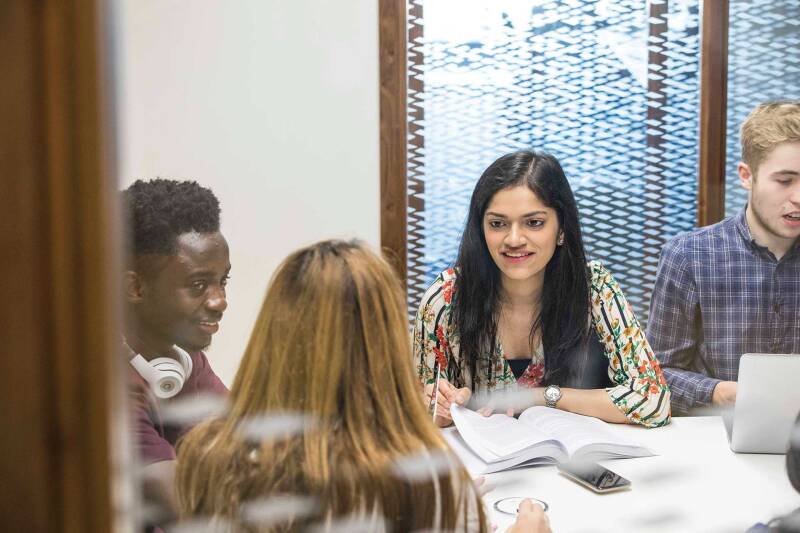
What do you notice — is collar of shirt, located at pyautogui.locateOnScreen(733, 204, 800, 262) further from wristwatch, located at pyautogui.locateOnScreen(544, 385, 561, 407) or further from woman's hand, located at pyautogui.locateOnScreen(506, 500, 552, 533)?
woman's hand, located at pyautogui.locateOnScreen(506, 500, 552, 533)

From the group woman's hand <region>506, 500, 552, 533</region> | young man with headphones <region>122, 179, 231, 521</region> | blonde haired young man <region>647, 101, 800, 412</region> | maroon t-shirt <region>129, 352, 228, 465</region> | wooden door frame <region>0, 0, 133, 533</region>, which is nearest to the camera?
wooden door frame <region>0, 0, 133, 533</region>

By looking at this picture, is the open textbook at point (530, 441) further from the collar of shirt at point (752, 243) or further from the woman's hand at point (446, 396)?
the collar of shirt at point (752, 243)

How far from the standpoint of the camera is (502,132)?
1.33 meters

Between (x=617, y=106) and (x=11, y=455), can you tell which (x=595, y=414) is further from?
(x=11, y=455)

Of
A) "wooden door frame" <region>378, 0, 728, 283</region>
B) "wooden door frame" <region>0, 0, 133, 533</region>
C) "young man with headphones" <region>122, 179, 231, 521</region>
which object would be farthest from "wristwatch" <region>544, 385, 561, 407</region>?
"wooden door frame" <region>0, 0, 133, 533</region>

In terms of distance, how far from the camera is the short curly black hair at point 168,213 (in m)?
0.66

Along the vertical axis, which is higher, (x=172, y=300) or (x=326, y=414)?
(x=172, y=300)

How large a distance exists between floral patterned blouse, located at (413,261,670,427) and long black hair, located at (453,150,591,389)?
0.07 feet

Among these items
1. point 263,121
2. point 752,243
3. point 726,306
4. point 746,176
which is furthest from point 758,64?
point 263,121

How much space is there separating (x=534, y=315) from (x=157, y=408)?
823 millimetres

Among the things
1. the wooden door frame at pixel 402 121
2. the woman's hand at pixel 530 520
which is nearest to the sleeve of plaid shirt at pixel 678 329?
the wooden door frame at pixel 402 121

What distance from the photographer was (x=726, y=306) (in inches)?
43.1

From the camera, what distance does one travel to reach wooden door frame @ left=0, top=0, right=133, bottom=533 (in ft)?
1.01

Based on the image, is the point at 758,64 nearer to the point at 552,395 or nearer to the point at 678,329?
the point at 678,329
